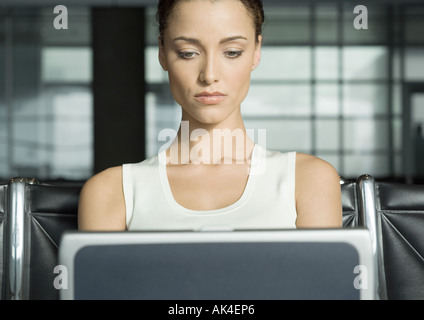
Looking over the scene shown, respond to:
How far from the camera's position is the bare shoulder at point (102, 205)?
1231mm

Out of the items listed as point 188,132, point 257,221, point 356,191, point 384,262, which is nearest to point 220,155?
point 188,132

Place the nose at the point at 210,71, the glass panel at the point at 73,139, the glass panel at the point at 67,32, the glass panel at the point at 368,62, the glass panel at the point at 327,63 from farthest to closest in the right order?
1. the glass panel at the point at 73,139
2. the glass panel at the point at 368,62
3. the glass panel at the point at 327,63
4. the glass panel at the point at 67,32
5. the nose at the point at 210,71

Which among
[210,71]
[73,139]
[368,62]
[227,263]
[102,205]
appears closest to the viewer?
A: [227,263]

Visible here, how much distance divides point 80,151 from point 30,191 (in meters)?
10.2

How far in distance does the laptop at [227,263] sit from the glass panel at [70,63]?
37.2ft

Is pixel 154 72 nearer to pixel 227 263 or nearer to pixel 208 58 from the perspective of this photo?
pixel 208 58

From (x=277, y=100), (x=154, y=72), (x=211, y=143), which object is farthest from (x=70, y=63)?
(x=211, y=143)

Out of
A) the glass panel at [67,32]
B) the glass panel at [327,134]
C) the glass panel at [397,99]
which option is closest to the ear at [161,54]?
the glass panel at [67,32]

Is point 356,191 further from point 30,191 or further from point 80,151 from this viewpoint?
point 80,151

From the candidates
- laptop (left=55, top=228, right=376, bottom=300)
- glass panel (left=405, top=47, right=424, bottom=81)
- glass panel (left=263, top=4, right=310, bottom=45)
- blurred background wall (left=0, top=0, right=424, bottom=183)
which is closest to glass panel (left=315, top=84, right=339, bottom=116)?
blurred background wall (left=0, top=0, right=424, bottom=183)

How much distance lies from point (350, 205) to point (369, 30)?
10.5m

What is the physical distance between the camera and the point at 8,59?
39.0 ft

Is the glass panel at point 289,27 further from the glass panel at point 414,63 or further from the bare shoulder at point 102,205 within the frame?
the bare shoulder at point 102,205

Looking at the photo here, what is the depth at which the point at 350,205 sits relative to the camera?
5.13ft
